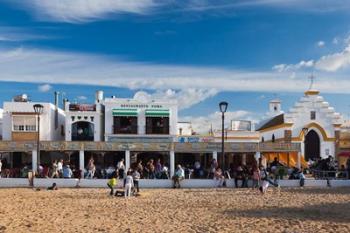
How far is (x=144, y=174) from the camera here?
96.6 feet

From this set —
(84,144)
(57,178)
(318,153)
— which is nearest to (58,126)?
(84,144)

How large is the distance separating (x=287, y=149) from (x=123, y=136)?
1153cm

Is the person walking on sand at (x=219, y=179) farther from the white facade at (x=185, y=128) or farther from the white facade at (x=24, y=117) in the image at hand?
the white facade at (x=185, y=128)

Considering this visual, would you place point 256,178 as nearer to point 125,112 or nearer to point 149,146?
point 149,146

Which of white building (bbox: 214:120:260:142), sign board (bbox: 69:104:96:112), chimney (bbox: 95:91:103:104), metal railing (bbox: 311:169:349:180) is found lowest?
metal railing (bbox: 311:169:349:180)

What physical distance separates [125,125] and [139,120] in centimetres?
111

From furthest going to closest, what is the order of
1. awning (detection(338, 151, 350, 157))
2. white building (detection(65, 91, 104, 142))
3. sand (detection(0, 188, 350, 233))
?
white building (detection(65, 91, 104, 142)) → awning (detection(338, 151, 350, 157)) → sand (detection(0, 188, 350, 233))

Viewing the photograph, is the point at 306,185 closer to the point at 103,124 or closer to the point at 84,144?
the point at 84,144

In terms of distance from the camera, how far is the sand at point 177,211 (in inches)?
544

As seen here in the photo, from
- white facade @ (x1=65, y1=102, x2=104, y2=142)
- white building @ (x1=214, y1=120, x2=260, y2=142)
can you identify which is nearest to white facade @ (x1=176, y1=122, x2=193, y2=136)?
white building @ (x1=214, y1=120, x2=260, y2=142)

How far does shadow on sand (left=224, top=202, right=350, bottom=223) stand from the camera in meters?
15.5

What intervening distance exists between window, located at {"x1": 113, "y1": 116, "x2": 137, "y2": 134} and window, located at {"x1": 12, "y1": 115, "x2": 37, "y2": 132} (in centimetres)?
574

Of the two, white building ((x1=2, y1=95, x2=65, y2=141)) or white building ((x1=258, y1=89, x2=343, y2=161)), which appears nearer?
white building ((x1=2, y1=95, x2=65, y2=141))

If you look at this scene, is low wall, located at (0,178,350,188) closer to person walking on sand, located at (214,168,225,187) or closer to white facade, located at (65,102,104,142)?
person walking on sand, located at (214,168,225,187)
